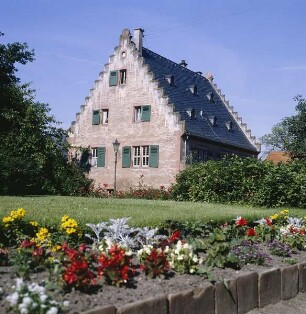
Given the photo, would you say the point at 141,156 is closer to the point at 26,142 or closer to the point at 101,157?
the point at 101,157

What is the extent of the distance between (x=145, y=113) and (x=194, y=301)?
82.0 feet

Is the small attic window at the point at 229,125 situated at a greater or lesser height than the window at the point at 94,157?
greater

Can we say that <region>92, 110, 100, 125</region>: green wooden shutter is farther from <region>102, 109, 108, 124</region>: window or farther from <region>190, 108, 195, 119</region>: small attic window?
<region>190, 108, 195, 119</region>: small attic window

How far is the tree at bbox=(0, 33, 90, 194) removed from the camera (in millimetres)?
23469

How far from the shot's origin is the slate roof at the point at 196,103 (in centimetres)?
2950

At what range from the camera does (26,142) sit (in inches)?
971

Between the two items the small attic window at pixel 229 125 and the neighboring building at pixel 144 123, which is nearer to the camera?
the neighboring building at pixel 144 123

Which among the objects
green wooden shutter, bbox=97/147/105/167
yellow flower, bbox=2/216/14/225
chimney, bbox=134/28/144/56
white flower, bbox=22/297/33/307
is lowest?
white flower, bbox=22/297/33/307

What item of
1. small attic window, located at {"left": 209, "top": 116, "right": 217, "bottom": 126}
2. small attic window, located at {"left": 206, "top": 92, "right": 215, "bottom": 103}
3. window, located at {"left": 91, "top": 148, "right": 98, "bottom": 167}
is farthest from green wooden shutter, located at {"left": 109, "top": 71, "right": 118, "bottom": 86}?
small attic window, located at {"left": 206, "top": 92, "right": 215, "bottom": 103}

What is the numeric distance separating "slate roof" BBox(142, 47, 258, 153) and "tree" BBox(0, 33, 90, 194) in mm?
8643

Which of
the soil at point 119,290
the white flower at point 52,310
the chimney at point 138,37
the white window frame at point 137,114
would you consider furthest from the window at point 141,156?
the white flower at point 52,310

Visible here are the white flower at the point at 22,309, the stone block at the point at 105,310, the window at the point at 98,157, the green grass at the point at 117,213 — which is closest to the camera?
the white flower at the point at 22,309

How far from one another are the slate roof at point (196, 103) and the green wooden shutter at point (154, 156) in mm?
2610

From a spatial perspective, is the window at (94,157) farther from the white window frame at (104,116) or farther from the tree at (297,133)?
the tree at (297,133)
